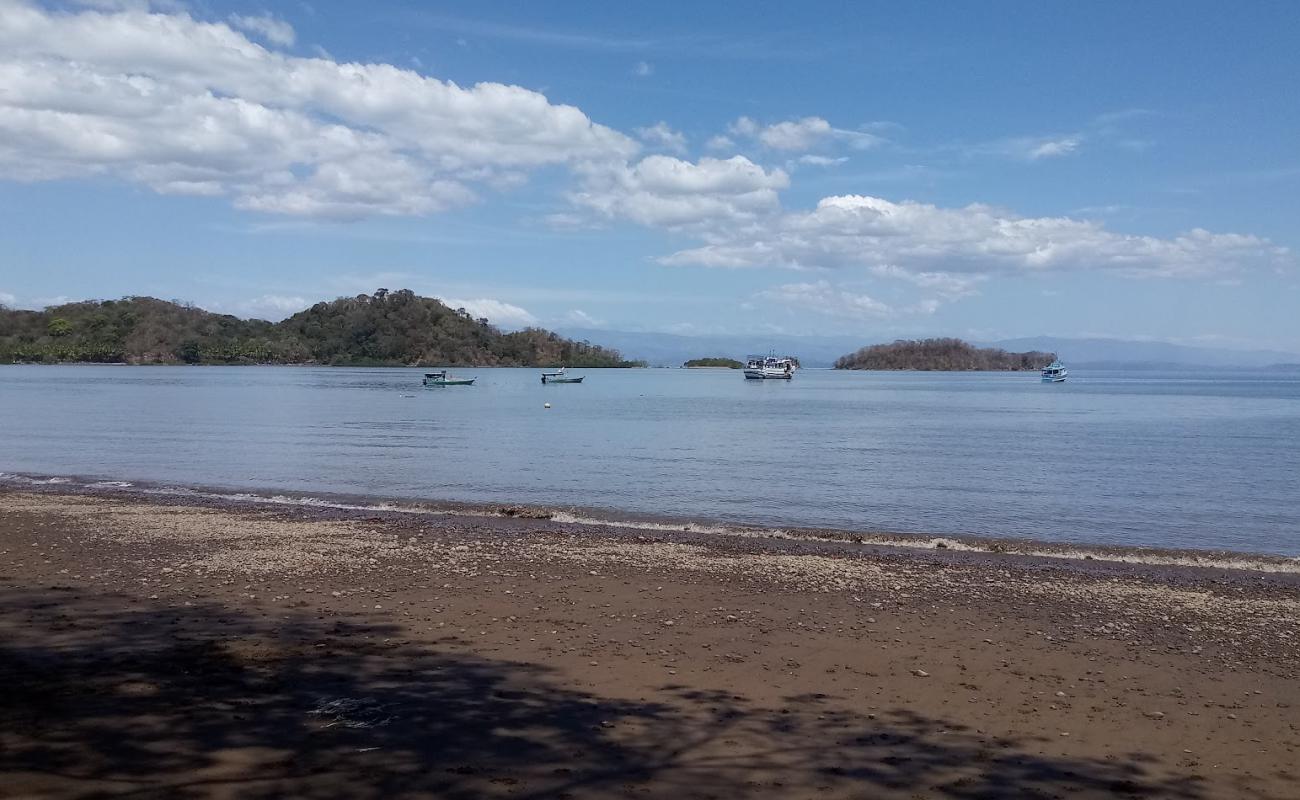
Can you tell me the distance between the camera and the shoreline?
1703 cm

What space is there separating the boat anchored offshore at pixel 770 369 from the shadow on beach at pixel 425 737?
517 ft

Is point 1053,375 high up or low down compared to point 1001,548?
up

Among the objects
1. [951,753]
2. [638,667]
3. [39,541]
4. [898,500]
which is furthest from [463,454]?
[951,753]

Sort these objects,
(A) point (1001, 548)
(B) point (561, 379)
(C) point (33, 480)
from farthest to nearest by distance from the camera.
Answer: (B) point (561, 379) < (C) point (33, 480) < (A) point (1001, 548)

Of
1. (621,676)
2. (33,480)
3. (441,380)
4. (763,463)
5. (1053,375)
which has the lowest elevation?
(763,463)

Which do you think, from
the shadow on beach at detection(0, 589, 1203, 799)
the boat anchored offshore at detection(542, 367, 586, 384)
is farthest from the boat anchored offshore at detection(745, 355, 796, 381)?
A: the shadow on beach at detection(0, 589, 1203, 799)

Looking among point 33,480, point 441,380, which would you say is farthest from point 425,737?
point 441,380

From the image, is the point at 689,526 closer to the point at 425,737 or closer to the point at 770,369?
the point at 425,737

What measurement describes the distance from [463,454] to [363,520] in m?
17.7

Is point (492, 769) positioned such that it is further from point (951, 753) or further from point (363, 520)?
point (363, 520)

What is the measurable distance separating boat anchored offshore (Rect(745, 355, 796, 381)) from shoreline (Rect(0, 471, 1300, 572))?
14235 centimetres

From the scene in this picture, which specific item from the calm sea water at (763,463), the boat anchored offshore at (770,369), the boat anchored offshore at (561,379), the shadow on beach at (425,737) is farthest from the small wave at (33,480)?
the boat anchored offshore at (770,369)

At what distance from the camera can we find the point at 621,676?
8398 mm

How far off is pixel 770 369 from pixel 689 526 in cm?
14778
